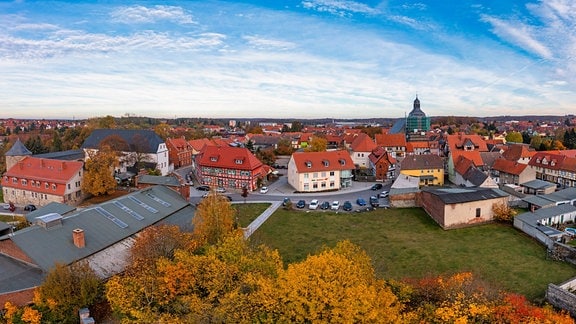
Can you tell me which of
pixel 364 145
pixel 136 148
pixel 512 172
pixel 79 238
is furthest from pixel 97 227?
pixel 364 145

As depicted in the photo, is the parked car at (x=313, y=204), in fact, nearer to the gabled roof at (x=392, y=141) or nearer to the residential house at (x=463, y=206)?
the residential house at (x=463, y=206)

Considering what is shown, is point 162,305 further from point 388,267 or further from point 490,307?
point 388,267

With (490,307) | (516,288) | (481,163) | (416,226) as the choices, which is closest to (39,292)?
(490,307)

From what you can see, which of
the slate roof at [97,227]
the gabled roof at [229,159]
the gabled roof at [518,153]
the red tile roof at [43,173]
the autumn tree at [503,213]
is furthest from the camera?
the gabled roof at [518,153]

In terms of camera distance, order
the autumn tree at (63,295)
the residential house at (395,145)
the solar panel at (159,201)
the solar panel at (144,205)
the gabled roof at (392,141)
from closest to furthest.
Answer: the autumn tree at (63,295), the solar panel at (144,205), the solar panel at (159,201), the residential house at (395,145), the gabled roof at (392,141)

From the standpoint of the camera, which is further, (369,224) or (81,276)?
(369,224)

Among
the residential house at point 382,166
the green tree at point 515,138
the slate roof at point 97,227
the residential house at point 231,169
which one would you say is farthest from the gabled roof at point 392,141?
the slate roof at point 97,227

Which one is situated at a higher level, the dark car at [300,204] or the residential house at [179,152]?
the residential house at [179,152]
